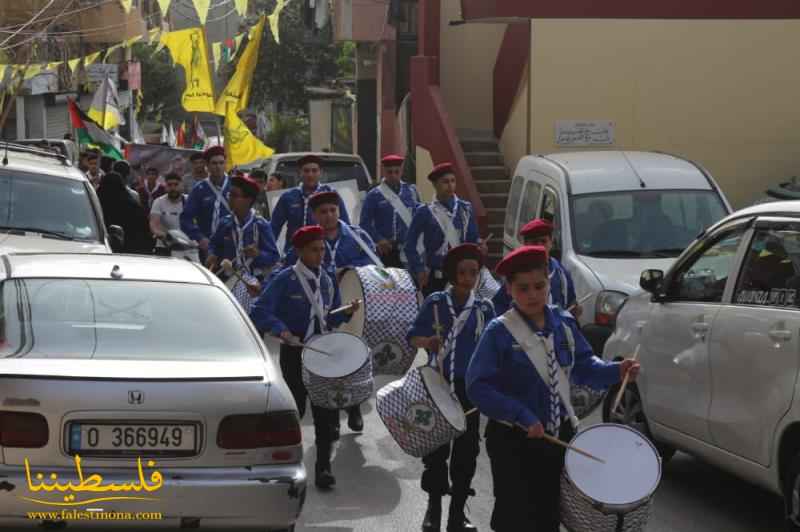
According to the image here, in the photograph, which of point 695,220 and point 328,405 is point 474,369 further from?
point 695,220

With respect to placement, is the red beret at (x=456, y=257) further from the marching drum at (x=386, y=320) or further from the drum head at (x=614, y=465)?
the drum head at (x=614, y=465)

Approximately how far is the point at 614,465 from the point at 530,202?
328 inches

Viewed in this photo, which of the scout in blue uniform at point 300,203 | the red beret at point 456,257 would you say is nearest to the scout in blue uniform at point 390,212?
the scout in blue uniform at point 300,203

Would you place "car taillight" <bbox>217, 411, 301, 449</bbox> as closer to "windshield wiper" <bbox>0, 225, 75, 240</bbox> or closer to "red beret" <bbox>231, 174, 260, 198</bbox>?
"windshield wiper" <bbox>0, 225, 75, 240</bbox>

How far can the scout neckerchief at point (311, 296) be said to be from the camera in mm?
9062

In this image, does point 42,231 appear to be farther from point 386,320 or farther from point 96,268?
point 96,268

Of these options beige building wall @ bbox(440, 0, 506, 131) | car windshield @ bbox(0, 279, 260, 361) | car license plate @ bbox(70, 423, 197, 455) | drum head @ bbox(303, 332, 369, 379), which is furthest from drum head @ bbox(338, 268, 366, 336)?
beige building wall @ bbox(440, 0, 506, 131)

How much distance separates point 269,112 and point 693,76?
48.1 m

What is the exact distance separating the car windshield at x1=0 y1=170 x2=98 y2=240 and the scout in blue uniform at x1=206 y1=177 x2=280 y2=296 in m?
1.23

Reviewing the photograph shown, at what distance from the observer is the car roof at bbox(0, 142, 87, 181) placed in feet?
39.2

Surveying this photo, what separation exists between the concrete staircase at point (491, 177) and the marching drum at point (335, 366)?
40.0 ft

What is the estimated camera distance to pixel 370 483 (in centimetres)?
907

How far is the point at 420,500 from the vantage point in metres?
8.63

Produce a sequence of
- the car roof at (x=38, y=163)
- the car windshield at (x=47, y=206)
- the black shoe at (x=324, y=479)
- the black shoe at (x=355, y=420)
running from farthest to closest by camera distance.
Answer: the car roof at (x=38, y=163) → the car windshield at (x=47, y=206) → the black shoe at (x=355, y=420) → the black shoe at (x=324, y=479)
